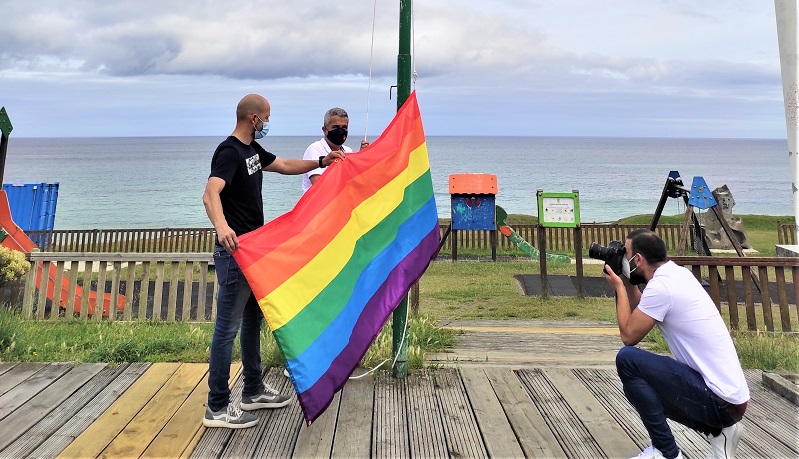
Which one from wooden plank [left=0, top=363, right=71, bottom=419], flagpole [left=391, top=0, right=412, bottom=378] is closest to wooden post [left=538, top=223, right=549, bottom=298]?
flagpole [left=391, top=0, right=412, bottom=378]

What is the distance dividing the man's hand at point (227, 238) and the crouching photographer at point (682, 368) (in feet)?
7.29

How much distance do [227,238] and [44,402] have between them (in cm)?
195

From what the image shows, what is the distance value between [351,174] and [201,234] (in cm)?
1516

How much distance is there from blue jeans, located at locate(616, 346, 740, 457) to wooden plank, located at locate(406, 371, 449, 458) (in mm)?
1119

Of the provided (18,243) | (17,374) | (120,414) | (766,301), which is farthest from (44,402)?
(18,243)

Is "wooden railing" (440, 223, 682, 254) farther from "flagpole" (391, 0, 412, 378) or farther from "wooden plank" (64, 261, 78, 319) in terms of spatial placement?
"flagpole" (391, 0, 412, 378)

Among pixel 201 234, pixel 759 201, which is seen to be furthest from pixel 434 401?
pixel 759 201

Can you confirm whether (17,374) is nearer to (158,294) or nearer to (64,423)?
(64,423)

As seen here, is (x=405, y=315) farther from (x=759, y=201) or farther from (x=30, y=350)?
(x=759, y=201)

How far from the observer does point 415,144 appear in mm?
4547

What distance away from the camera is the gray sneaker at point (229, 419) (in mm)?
3574

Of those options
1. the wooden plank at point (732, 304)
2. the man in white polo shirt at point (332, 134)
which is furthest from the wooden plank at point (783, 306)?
the man in white polo shirt at point (332, 134)

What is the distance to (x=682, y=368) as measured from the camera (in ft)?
10.0

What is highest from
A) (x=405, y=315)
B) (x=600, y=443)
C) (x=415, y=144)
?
(x=415, y=144)
